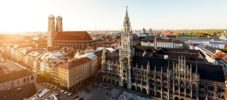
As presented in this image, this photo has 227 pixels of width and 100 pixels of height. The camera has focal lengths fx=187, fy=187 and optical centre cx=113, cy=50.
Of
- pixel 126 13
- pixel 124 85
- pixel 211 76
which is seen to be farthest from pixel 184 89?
pixel 126 13

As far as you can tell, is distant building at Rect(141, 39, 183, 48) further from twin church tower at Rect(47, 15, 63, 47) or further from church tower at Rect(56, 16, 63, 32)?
twin church tower at Rect(47, 15, 63, 47)

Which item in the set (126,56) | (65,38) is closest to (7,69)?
(126,56)

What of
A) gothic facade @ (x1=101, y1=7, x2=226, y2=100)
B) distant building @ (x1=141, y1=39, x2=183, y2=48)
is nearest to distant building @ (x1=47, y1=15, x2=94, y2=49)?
gothic facade @ (x1=101, y1=7, x2=226, y2=100)

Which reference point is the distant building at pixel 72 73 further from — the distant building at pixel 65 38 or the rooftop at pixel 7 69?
the distant building at pixel 65 38

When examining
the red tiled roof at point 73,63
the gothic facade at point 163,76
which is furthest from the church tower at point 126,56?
the red tiled roof at point 73,63

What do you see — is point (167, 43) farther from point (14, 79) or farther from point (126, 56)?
point (14, 79)

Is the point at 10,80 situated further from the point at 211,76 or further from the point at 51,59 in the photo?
the point at 211,76

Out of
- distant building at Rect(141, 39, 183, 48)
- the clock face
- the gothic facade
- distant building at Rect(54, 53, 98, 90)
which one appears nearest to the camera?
the gothic facade
